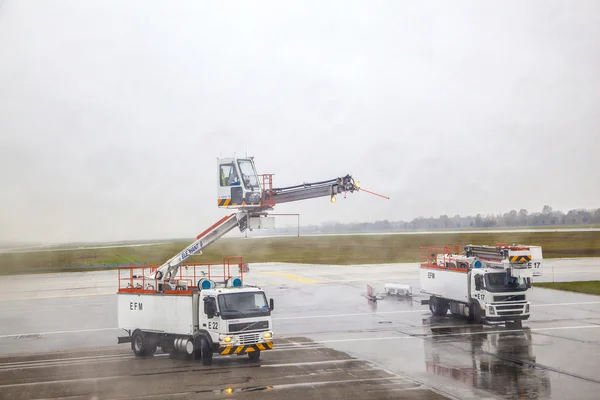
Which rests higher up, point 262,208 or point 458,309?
point 262,208

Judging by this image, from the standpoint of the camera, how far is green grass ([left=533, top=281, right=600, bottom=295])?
5055cm

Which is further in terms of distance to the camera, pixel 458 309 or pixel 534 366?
pixel 458 309

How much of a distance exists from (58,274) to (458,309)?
59.3m

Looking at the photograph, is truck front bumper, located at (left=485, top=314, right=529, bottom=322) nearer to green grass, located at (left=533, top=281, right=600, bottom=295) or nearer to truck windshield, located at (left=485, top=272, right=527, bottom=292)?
truck windshield, located at (left=485, top=272, right=527, bottom=292)

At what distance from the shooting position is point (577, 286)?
176ft

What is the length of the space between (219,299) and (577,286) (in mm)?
39486

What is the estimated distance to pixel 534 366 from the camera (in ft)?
78.6

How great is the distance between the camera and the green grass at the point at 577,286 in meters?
50.5

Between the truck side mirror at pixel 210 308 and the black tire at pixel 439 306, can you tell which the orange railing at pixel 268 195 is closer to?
the truck side mirror at pixel 210 308

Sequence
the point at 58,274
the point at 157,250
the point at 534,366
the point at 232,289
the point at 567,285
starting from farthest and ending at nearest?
the point at 157,250, the point at 58,274, the point at 567,285, the point at 232,289, the point at 534,366

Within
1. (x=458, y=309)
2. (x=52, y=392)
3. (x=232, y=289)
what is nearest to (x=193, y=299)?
(x=232, y=289)

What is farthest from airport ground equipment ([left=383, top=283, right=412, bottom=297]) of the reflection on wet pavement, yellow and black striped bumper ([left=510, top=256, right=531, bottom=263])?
yellow and black striped bumper ([left=510, top=256, right=531, bottom=263])

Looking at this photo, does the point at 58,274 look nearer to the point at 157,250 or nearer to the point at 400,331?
the point at 157,250

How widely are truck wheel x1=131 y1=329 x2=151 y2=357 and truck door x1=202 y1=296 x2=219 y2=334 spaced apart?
449 cm
